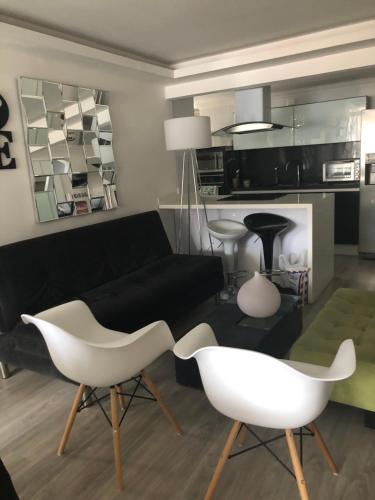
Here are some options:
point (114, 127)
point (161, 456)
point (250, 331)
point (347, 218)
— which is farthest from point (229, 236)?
point (161, 456)

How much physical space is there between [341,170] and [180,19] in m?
3.51

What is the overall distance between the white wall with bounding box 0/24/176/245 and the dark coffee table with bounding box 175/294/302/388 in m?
1.63

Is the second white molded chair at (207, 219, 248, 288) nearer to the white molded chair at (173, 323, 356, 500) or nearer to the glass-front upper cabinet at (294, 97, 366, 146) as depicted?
the glass-front upper cabinet at (294, 97, 366, 146)

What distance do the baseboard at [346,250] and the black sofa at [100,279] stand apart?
2.51 metres

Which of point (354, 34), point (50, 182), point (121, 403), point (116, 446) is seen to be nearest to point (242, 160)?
point (354, 34)

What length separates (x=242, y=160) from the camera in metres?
6.66

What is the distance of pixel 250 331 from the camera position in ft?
8.11

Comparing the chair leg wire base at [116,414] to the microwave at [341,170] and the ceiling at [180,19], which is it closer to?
the ceiling at [180,19]

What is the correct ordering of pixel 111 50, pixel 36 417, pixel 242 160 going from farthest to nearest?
pixel 242 160 < pixel 111 50 < pixel 36 417

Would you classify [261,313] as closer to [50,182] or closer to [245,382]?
[245,382]

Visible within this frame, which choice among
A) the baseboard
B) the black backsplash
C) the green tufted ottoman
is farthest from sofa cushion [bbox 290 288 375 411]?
the black backsplash

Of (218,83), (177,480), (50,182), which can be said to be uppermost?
(218,83)

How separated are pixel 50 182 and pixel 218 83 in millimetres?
2200

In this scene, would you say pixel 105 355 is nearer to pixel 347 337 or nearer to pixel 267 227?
pixel 347 337
